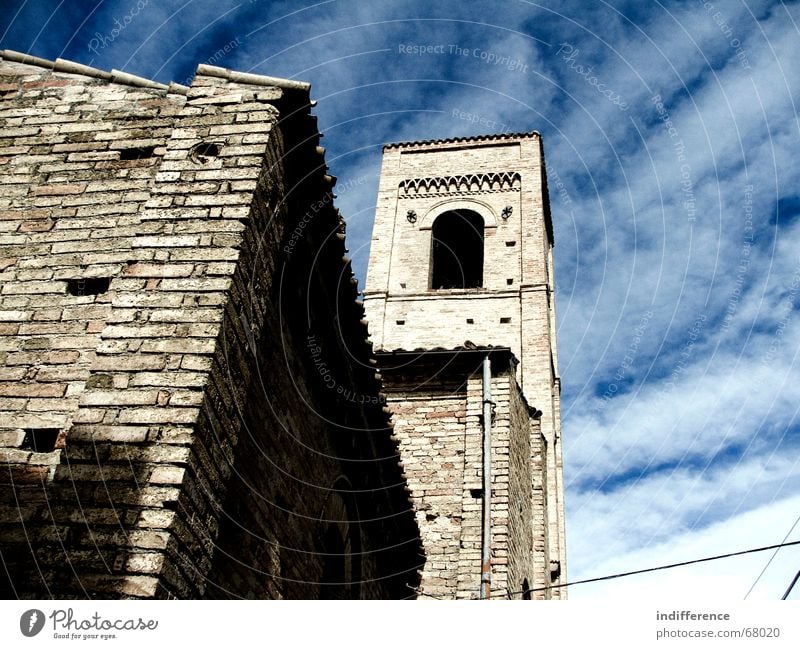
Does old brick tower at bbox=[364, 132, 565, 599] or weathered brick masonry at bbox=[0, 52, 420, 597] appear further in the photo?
old brick tower at bbox=[364, 132, 565, 599]

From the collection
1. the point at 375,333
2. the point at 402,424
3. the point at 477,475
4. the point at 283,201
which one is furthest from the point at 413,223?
the point at 283,201

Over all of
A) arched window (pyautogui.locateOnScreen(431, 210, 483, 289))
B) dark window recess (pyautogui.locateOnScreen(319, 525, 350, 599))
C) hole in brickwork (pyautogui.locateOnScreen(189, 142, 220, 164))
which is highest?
arched window (pyautogui.locateOnScreen(431, 210, 483, 289))

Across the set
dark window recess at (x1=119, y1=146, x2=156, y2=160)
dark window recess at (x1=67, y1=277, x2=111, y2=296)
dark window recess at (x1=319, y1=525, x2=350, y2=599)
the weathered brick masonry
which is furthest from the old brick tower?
dark window recess at (x1=119, y1=146, x2=156, y2=160)

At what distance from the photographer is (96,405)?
3.35 meters

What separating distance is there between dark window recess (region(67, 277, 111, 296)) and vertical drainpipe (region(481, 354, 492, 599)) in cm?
621

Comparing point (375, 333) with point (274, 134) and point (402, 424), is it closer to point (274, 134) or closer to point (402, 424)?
point (402, 424)

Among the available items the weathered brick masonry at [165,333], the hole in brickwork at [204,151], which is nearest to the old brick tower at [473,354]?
the weathered brick masonry at [165,333]

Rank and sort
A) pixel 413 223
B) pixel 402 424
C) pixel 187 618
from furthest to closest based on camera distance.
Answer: pixel 413 223
pixel 402 424
pixel 187 618

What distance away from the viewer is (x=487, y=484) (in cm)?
962

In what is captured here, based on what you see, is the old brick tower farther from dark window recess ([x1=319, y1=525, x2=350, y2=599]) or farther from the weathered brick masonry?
the weathered brick masonry

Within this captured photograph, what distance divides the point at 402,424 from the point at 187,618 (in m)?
8.27

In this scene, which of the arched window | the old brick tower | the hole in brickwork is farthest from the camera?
the arched window

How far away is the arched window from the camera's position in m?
18.9

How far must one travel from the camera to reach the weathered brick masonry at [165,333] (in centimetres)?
313
